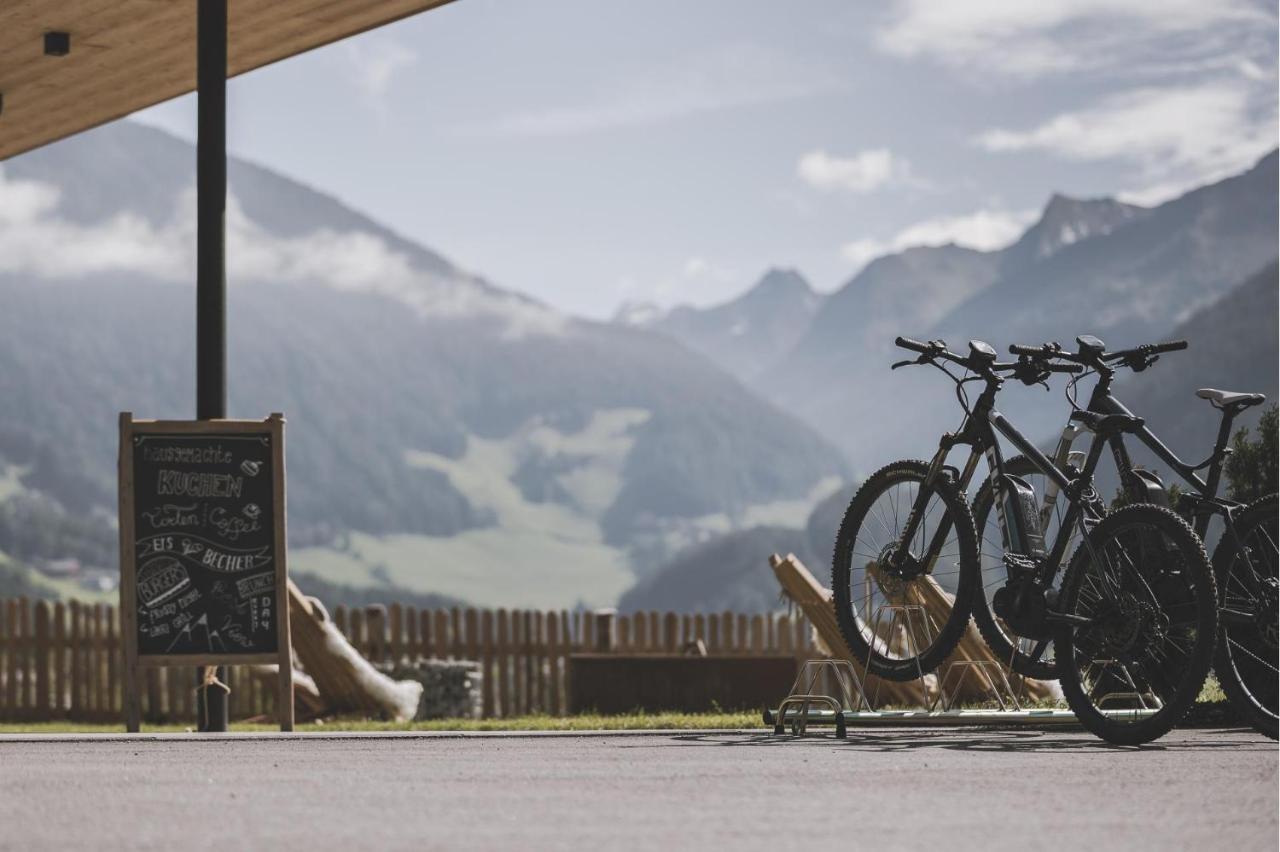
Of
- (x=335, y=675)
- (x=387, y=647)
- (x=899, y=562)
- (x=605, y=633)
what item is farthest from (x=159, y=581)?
(x=387, y=647)

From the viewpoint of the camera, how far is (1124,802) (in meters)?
4.93

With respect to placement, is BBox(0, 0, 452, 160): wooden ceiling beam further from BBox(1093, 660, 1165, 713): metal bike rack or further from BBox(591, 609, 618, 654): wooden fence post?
BBox(591, 609, 618, 654): wooden fence post

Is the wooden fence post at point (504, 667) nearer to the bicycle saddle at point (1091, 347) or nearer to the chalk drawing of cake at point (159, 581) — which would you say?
the chalk drawing of cake at point (159, 581)

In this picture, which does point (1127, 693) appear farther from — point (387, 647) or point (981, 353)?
point (387, 647)

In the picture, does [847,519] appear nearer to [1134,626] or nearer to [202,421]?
[1134,626]

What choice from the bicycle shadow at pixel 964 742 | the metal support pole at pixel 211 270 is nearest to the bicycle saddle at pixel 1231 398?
the bicycle shadow at pixel 964 742

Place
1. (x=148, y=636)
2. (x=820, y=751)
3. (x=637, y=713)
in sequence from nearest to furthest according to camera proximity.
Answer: (x=820, y=751), (x=148, y=636), (x=637, y=713)

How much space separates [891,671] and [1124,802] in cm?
254

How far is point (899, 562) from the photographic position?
754 centimetres

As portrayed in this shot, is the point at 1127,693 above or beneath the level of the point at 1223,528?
beneath

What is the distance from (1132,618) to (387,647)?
15743mm

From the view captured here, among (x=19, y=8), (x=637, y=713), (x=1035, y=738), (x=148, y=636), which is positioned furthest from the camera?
(x=637, y=713)

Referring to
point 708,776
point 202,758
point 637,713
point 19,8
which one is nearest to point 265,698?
point 637,713

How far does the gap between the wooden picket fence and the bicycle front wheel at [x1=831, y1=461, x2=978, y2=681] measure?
13.2 meters
